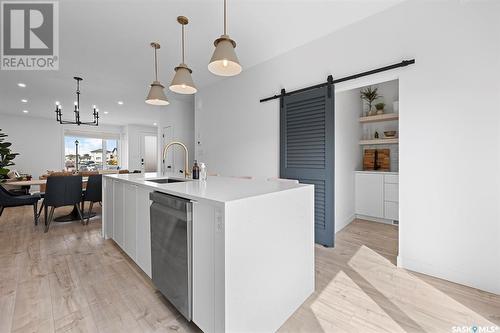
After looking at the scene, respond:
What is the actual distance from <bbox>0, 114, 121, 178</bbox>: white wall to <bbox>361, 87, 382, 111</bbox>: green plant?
→ 32.4ft

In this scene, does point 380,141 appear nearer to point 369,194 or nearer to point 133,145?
point 369,194

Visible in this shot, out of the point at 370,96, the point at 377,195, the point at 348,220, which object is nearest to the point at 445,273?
the point at 348,220

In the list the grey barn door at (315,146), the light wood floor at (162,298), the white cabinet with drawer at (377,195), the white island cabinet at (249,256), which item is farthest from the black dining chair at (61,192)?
the white cabinet with drawer at (377,195)

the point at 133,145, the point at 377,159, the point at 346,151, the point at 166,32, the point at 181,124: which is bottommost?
the point at 377,159

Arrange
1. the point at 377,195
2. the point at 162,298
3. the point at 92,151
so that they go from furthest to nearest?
the point at 92,151 < the point at 377,195 < the point at 162,298

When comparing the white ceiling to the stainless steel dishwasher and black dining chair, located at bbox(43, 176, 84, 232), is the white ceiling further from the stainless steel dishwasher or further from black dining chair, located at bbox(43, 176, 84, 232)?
the stainless steel dishwasher

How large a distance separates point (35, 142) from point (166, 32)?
8094 mm

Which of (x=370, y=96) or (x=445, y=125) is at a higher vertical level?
(x=370, y=96)

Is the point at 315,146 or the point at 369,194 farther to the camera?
the point at 369,194

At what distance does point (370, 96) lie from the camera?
378 cm

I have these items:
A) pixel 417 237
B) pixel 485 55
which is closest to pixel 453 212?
pixel 417 237

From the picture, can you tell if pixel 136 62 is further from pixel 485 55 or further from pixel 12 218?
pixel 485 55

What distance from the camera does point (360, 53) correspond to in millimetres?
2377

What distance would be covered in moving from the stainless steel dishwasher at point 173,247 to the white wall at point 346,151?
248cm
